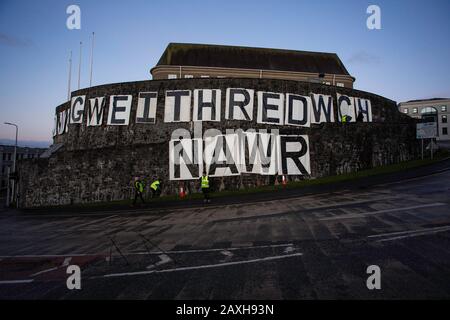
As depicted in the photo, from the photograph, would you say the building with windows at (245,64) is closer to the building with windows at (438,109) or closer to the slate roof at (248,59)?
the slate roof at (248,59)

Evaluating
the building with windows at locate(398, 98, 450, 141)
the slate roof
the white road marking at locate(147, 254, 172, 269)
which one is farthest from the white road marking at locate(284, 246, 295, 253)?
the building with windows at locate(398, 98, 450, 141)

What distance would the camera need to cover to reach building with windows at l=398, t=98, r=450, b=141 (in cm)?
7779

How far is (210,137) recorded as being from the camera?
22.0 m

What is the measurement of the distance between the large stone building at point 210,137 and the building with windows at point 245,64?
14.7 meters

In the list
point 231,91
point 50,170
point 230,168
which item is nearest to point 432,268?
point 230,168

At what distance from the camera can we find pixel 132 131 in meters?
25.0

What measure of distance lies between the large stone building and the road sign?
86cm

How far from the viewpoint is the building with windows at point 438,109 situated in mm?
77787

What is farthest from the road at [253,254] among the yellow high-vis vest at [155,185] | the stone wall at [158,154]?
the stone wall at [158,154]

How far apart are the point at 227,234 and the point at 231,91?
1737 centimetres

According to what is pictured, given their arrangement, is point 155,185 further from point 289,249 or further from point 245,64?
point 245,64

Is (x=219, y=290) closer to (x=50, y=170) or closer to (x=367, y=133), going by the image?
(x=367, y=133)

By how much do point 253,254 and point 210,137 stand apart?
639 inches
